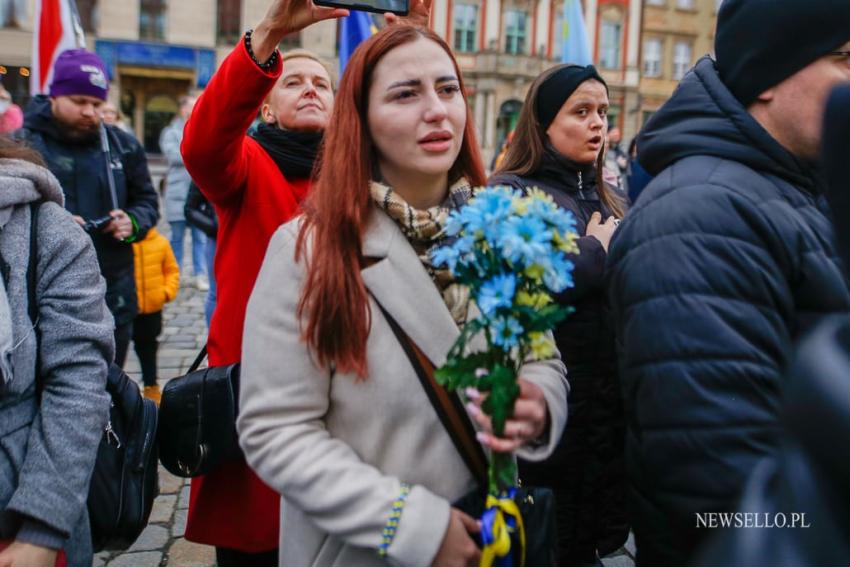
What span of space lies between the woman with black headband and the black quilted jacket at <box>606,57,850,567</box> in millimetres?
1010

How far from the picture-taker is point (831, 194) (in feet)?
2.48

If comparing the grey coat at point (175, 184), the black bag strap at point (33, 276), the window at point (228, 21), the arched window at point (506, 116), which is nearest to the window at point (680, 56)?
the arched window at point (506, 116)

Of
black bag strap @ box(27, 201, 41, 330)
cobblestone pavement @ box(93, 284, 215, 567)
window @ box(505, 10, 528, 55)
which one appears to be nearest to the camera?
black bag strap @ box(27, 201, 41, 330)

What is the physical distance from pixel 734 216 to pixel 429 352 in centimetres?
67

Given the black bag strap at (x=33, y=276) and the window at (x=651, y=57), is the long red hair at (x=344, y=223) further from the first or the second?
the window at (x=651, y=57)

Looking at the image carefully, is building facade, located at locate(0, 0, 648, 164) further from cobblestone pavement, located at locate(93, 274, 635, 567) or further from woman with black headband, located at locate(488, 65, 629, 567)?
woman with black headband, located at locate(488, 65, 629, 567)

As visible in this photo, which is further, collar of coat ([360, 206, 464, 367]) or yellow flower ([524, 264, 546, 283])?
collar of coat ([360, 206, 464, 367])

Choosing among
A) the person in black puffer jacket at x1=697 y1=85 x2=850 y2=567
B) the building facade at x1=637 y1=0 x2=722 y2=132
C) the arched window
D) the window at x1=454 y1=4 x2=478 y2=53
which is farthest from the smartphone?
the building facade at x1=637 y1=0 x2=722 y2=132

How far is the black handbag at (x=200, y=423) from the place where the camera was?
2092 mm

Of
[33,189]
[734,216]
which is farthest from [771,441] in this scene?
[33,189]

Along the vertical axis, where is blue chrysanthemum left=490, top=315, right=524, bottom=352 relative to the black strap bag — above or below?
above

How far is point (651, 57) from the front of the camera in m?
38.5

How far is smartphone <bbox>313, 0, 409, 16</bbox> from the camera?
184cm

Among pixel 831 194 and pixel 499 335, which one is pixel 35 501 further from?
pixel 831 194
